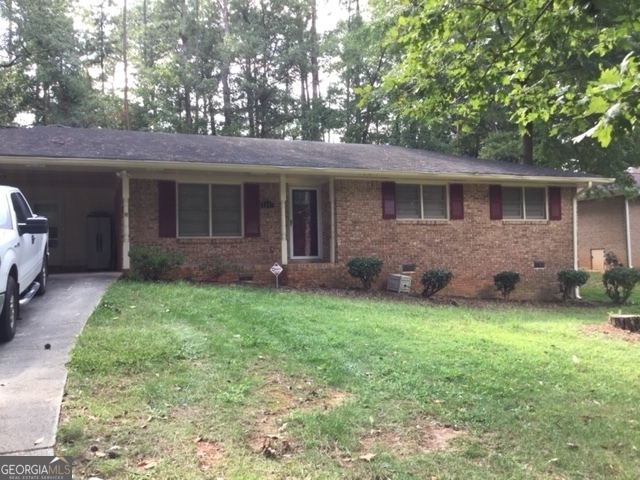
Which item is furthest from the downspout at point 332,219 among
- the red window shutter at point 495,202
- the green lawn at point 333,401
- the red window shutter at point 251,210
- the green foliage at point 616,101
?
the green foliage at point 616,101

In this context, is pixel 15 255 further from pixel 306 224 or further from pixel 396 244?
pixel 396 244

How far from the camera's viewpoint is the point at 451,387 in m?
4.90

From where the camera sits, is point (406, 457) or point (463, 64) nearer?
point (406, 457)

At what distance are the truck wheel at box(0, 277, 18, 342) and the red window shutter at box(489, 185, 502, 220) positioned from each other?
11686 millimetres

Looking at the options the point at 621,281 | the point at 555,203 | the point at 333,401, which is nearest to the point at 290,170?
the point at 555,203

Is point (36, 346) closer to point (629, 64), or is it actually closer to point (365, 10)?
point (629, 64)

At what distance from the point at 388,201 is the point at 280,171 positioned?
9.94 feet

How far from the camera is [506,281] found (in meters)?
13.6

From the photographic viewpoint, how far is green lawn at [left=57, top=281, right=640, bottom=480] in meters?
3.43

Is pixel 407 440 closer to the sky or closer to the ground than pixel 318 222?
closer to the ground

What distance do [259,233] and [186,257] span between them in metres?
1.87

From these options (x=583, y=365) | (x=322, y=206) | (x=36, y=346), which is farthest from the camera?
(x=322, y=206)

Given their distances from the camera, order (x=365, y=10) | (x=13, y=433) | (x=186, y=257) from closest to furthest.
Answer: (x=13, y=433) < (x=186, y=257) < (x=365, y=10)

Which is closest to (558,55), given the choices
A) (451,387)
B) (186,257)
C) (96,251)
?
(451,387)
